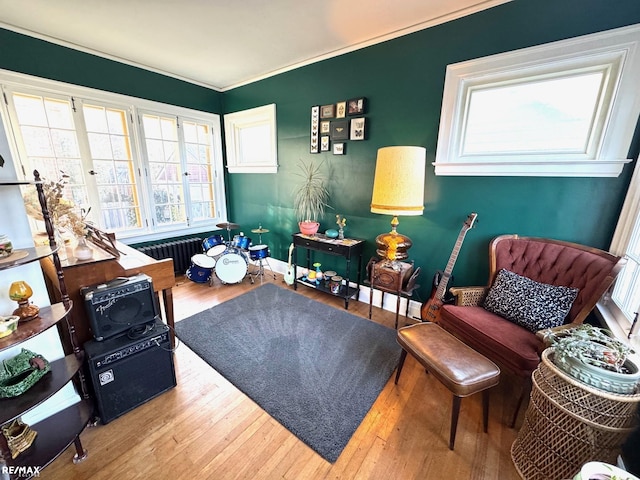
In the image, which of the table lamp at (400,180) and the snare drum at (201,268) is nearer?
the table lamp at (400,180)

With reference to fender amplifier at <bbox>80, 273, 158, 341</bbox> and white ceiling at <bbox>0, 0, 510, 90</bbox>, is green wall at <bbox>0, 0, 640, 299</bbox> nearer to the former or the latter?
white ceiling at <bbox>0, 0, 510, 90</bbox>

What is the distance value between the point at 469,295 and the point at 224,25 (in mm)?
3139

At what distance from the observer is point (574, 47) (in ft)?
5.51

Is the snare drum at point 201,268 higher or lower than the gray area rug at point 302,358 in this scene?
higher

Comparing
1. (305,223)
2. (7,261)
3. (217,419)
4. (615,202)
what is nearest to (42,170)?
(7,261)

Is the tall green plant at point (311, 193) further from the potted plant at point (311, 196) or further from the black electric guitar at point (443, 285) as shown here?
the black electric guitar at point (443, 285)

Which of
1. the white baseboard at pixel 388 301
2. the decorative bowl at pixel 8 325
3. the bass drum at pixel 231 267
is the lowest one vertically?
the white baseboard at pixel 388 301

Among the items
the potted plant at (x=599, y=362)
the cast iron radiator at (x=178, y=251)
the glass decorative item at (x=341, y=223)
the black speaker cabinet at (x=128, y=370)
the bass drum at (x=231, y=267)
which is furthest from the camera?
the cast iron radiator at (x=178, y=251)

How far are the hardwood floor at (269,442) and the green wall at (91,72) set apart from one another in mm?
3327

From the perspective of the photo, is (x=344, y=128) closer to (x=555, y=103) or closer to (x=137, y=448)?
(x=555, y=103)

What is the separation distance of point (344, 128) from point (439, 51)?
3.46 ft

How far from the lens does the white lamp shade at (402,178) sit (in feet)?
6.61

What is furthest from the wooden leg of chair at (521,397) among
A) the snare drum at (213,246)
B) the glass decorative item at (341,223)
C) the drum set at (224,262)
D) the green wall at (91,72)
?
the green wall at (91,72)

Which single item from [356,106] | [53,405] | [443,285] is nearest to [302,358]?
[443,285]
